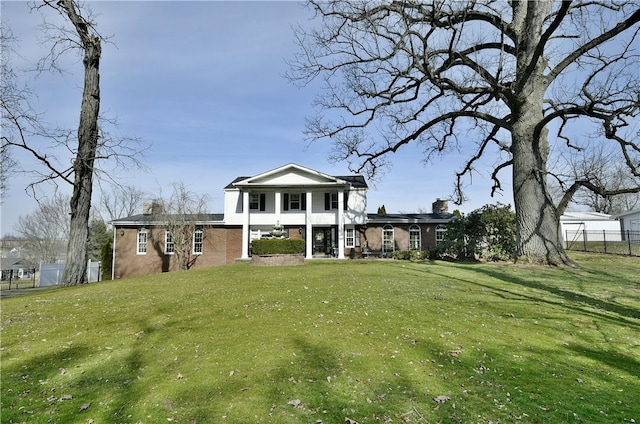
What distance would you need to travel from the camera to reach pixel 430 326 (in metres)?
6.54

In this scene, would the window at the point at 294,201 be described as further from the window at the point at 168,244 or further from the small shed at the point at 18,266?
the small shed at the point at 18,266

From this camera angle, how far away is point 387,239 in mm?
28391

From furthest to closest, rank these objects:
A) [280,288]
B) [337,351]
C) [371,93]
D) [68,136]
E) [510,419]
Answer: [371,93]
[68,136]
[280,288]
[337,351]
[510,419]

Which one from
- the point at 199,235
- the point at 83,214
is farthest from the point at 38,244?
the point at 83,214

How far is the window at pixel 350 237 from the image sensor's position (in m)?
28.0

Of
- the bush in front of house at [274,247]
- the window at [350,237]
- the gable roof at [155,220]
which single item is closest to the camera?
the bush in front of house at [274,247]

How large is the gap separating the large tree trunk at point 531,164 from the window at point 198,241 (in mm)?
22050

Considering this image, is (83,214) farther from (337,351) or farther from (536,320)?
(536,320)

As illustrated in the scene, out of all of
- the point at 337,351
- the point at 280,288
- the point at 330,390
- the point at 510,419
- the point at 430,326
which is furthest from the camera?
the point at 280,288

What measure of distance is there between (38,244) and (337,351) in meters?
62.6

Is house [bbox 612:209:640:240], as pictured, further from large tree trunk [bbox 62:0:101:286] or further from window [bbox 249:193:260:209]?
large tree trunk [bbox 62:0:101:286]

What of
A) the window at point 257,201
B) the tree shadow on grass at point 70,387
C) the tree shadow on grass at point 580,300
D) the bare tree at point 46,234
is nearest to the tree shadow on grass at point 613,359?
the tree shadow on grass at point 580,300

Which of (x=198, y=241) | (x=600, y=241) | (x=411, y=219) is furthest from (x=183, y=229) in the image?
(x=600, y=241)

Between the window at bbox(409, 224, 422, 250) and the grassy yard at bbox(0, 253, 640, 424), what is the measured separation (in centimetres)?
1838
